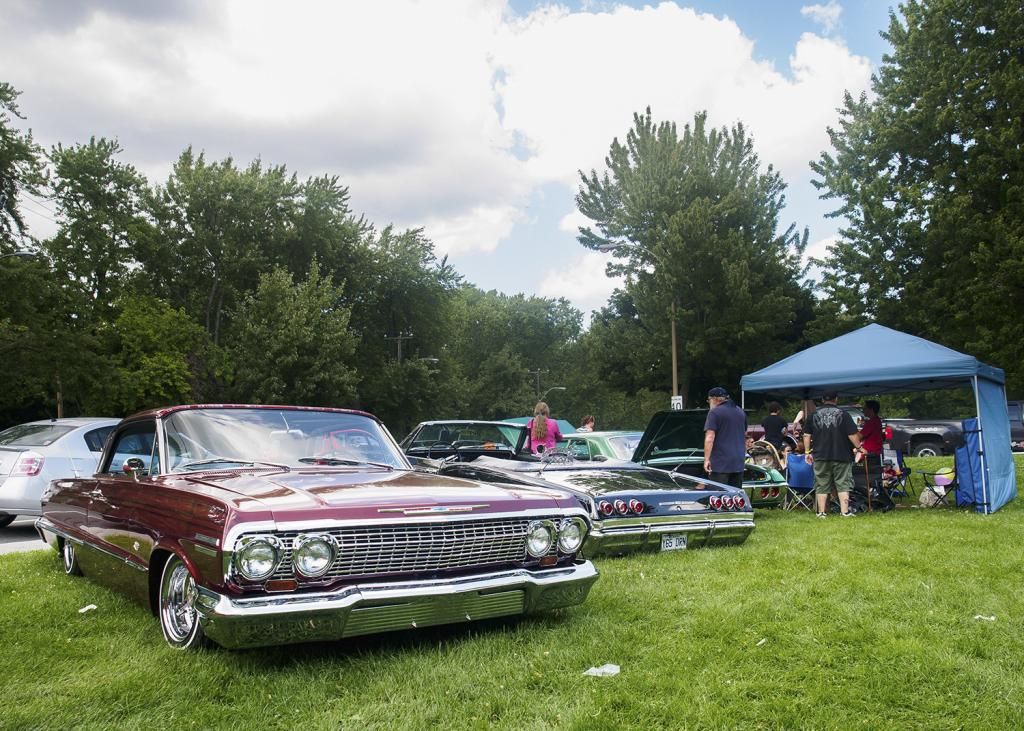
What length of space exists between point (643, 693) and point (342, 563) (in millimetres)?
1471

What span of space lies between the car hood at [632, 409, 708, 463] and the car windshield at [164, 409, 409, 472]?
5505mm

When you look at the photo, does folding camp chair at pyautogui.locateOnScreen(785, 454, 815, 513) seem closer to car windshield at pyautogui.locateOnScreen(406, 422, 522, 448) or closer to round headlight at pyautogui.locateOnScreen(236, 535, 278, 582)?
car windshield at pyautogui.locateOnScreen(406, 422, 522, 448)

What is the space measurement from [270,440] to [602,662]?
2507 mm

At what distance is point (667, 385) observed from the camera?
37.3 metres

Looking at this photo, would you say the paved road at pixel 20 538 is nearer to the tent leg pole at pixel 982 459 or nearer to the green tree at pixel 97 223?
the tent leg pole at pixel 982 459

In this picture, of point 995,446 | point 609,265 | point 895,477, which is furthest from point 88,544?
point 609,265

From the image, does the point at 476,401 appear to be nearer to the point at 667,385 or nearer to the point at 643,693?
the point at 667,385

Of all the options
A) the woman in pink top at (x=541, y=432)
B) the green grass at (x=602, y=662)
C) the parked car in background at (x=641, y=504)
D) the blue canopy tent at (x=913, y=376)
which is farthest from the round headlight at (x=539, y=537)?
the blue canopy tent at (x=913, y=376)

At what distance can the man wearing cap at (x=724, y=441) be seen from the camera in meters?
9.20

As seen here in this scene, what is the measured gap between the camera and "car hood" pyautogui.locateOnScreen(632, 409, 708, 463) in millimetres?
10609

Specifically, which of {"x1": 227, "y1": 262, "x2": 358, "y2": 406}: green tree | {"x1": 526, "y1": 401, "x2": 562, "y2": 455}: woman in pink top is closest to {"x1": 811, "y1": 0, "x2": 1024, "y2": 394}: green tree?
{"x1": 526, "y1": 401, "x2": 562, "y2": 455}: woman in pink top

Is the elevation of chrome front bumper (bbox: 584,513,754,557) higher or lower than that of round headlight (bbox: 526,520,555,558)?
lower

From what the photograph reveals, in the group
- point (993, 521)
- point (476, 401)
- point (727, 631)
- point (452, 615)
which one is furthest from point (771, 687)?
point (476, 401)

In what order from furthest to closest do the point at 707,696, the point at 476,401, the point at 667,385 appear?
the point at 476,401
the point at 667,385
the point at 707,696
